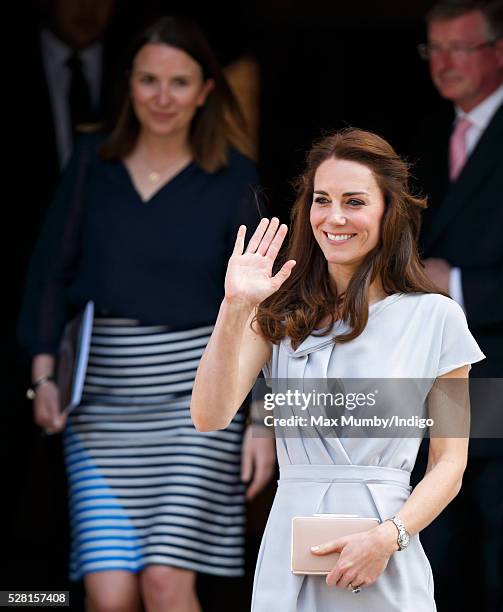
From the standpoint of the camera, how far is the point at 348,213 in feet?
10.0

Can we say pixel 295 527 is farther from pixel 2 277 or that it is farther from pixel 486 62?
pixel 2 277

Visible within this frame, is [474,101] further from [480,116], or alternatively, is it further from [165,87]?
[165,87]

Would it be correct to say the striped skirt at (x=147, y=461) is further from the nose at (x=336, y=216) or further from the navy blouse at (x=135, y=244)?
the nose at (x=336, y=216)

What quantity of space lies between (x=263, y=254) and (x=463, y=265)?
161cm

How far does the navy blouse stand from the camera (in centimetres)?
430

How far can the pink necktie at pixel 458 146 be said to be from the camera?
187 inches

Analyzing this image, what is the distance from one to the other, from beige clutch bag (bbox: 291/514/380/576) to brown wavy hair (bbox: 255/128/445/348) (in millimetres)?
412

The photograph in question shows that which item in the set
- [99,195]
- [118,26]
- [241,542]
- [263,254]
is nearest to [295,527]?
[263,254]

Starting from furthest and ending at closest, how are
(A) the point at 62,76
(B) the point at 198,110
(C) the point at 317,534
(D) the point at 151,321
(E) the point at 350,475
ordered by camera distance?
(A) the point at 62,76 < (B) the point at 198,110 < (D) the point at 151,321 < (E) the point at 350,475 < (C) the point at 317,534

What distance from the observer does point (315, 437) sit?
9.79ft

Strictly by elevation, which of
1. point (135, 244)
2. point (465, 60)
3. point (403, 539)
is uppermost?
point (465, 60)

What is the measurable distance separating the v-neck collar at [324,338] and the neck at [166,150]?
5.11ft

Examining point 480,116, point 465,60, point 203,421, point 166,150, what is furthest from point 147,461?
point 465,60

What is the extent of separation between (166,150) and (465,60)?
1.09m
